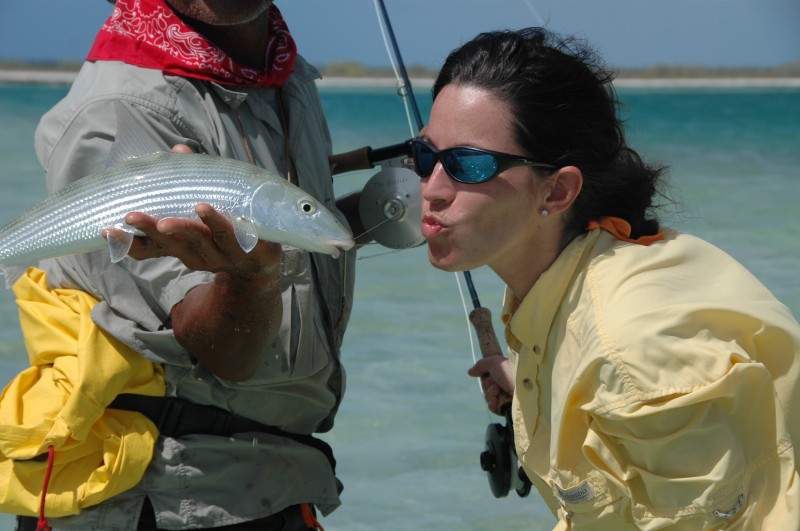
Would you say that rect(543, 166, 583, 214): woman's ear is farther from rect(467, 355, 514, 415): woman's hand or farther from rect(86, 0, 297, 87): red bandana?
rect(86, 0, 297, 87): red bandana

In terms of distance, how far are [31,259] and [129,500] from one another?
0.68 meters

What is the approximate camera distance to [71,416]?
2.46 m

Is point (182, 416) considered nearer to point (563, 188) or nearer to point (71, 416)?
point (71, 416)

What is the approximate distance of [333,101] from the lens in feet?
129

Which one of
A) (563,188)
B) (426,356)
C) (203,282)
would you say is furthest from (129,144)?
(426,356)

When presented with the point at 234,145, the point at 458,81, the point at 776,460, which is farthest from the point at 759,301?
the point at 234,145

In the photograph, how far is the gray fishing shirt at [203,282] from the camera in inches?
99.0

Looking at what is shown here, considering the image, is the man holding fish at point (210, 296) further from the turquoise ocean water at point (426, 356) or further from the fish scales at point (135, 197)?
the turquoise ocean water at point (426, 356)

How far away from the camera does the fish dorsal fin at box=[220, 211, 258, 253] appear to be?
85.0 inches

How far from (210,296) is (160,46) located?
Answer: 0.65 meters

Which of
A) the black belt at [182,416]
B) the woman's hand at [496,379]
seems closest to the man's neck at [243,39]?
the black belt at [182,416]

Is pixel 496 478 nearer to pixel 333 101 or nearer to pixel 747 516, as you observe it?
pixel 747 516

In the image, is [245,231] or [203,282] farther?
[203,282]

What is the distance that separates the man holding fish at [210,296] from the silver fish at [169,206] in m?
0.11
